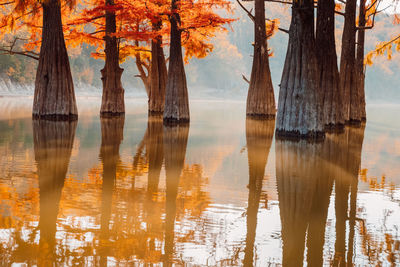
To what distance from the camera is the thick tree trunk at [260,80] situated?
1875cm

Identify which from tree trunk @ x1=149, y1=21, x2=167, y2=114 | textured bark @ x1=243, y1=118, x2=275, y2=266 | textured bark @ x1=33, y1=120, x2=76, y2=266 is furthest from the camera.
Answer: tree trunk @ x1=149, y1=21, x2=167, y2=114

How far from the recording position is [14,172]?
258 inches

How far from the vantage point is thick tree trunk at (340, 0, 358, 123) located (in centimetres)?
1634

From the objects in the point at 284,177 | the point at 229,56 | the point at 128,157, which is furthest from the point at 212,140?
the point at 229,56

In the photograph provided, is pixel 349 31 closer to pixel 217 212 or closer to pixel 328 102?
pixel 328 102

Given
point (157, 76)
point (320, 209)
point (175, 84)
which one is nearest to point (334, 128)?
point (175, 84)

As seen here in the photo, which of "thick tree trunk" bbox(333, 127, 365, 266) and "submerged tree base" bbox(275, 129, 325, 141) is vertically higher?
A: "submerged tree base" bbox(275, 129, 325, 141)

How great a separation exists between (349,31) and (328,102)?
3.89 m

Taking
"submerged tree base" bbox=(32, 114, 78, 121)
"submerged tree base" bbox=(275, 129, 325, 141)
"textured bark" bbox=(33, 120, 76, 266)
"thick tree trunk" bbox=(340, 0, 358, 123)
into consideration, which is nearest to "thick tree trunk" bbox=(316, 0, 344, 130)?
"submerged tree base" bbox=(275, 129, 325, 141)

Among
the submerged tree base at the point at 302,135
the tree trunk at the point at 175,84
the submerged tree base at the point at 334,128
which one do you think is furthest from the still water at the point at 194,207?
the tree trunk at the point at 175,84

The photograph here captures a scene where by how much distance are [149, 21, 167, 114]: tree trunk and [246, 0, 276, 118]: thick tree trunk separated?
3.96m

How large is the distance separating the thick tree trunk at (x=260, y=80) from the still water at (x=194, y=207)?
9204 mm

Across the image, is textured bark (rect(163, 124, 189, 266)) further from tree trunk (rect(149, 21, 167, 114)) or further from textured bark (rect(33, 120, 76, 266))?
tree trunk (rect(149, 21, 167, 114))

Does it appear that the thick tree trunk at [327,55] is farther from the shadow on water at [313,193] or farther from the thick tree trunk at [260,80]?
the thick tree trunk at [260,80]
